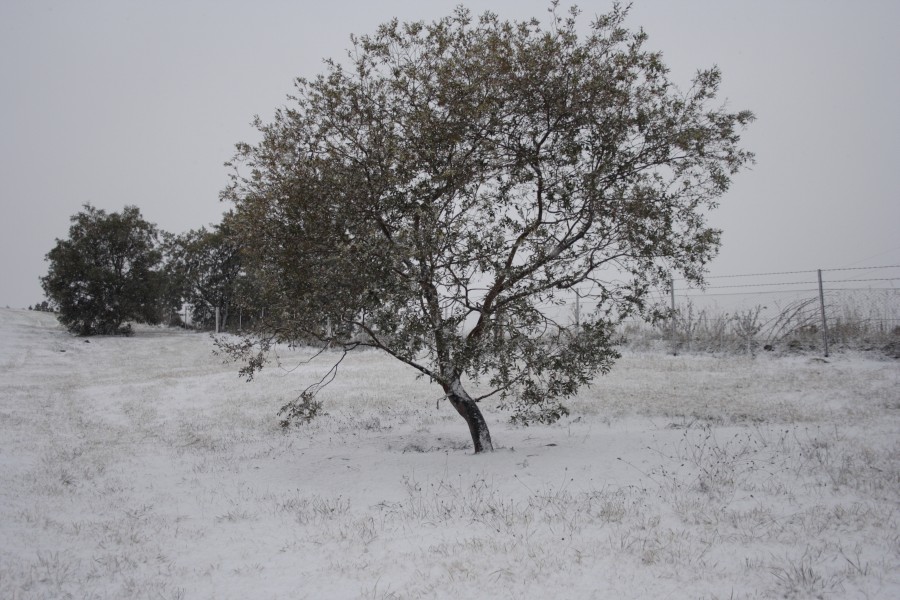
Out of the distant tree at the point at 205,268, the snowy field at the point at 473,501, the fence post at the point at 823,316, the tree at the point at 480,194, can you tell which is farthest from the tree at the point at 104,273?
the fence post at the point at 823,316

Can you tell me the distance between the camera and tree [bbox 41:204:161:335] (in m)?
38.0

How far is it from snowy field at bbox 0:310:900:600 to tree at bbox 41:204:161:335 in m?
27.7

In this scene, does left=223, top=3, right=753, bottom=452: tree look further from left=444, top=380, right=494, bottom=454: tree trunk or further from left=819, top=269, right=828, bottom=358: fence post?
left=819, top=269, right=828, bottom=358: fence post

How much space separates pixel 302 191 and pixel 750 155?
753 cm

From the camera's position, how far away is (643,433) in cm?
1023

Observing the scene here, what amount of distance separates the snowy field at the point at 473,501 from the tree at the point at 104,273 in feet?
91.0

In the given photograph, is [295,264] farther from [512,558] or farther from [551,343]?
[512,558]

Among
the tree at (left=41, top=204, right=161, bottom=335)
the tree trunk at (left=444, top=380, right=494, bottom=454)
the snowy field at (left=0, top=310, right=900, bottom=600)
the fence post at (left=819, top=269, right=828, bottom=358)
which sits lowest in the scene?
the snowy field at (left=0, top=310, right=900, bottom=600)

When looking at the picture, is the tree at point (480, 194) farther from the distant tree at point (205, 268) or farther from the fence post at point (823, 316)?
the distant tree at point (205, 268)

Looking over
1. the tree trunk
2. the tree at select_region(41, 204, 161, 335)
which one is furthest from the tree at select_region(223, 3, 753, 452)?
the tree at select_region(41, 204, 161, 335)

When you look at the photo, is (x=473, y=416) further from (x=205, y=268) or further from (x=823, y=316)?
(x=205, y=268)

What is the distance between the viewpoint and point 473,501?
7156mm

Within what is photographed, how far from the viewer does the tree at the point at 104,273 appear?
125 ft

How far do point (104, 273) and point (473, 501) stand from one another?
4019cm
